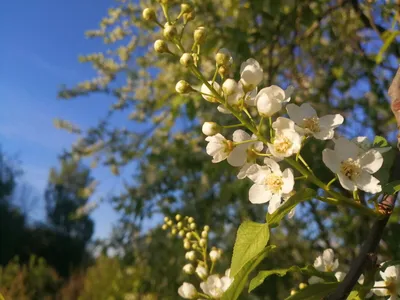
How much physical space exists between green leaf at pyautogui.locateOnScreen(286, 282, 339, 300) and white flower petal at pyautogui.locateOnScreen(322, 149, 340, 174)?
15 cm

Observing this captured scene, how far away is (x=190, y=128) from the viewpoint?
3227 mm

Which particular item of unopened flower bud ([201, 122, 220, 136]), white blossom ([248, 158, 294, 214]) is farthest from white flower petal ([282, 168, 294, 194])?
unopened flower bud ([201, 122, 220, 136])

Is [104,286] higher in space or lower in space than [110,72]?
lower

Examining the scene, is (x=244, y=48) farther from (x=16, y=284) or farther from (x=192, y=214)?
(x=16, y=284)

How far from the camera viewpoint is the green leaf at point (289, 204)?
56 centimetres

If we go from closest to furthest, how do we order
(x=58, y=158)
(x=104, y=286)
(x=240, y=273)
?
(x=240, y=273), (x=58, y=158), (x=104, y=286)

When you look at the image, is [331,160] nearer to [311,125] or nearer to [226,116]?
[311,125]

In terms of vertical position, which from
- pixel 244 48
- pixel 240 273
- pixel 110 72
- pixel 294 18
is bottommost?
pixel 240 273

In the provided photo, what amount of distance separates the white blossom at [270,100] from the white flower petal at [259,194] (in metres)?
0.11

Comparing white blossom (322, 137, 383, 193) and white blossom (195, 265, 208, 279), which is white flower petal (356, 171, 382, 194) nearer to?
white blossom (322, 137, 383, 193)

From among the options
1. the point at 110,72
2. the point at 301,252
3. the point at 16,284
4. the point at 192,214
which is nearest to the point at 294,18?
the point at 192,214

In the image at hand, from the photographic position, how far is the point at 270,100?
23.9 inches

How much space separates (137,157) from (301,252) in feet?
4.25

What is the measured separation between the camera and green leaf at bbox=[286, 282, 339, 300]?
60 centimetres
